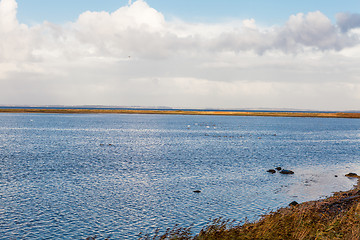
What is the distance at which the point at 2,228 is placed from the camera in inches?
862

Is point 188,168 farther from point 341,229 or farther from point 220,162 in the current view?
point 341,229

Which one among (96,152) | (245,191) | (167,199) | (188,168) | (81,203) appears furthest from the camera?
(96,152)

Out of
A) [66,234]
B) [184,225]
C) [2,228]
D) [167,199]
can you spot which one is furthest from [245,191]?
[2,228]

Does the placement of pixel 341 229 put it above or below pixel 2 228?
above

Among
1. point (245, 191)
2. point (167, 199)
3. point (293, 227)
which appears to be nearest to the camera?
point (293, 227)

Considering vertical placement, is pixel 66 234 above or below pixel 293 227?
below

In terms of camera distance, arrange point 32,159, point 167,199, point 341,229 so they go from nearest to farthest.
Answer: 1. point 341,229
2. point 167,199
3. point 32,159

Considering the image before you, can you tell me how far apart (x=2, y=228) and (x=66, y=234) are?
4.41m

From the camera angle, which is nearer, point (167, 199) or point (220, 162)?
point (167, 199)

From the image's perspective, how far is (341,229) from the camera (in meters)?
16.9

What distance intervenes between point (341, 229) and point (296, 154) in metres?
51.7

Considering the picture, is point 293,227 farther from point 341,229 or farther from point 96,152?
point 96,152

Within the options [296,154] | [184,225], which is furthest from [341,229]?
[296,154]

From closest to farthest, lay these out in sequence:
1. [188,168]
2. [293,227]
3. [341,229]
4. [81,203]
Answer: [341,229] < [293,227] < [81,203] < [188,168]
